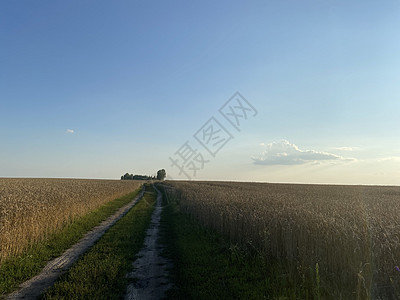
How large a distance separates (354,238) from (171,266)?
19.7 ft

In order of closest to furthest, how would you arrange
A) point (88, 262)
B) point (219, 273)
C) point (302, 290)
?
1. point (302, 290)
2. point (219, 273)
3. point (88, 262)

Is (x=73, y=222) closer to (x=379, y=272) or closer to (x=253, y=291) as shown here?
(x=253, y=291)

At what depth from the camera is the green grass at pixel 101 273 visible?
21.4ft

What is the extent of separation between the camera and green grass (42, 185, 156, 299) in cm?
652

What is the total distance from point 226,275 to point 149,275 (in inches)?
98.9

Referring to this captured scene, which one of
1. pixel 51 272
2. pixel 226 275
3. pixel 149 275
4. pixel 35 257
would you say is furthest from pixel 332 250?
pixel 35 257

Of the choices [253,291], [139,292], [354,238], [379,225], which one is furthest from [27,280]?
[379,225]

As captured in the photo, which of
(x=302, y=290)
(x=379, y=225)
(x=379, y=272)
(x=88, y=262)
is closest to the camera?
(x=379, y=272)

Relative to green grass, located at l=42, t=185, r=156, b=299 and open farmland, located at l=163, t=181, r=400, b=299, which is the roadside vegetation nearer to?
green grass, located at l=42, t=185, r=156, b=299

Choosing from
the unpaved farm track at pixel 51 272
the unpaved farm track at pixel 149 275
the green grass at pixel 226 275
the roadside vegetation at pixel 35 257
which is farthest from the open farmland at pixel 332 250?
the roadside vegetation at pixel 35 257

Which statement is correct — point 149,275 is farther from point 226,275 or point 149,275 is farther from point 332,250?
point 332,250

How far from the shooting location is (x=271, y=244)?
29.2 feet

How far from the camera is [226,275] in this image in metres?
7.92

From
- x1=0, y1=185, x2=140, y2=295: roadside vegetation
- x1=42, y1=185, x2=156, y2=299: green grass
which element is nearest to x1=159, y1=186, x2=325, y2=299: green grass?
x1=42, y1=185, x2=156, y2=299: green grass
